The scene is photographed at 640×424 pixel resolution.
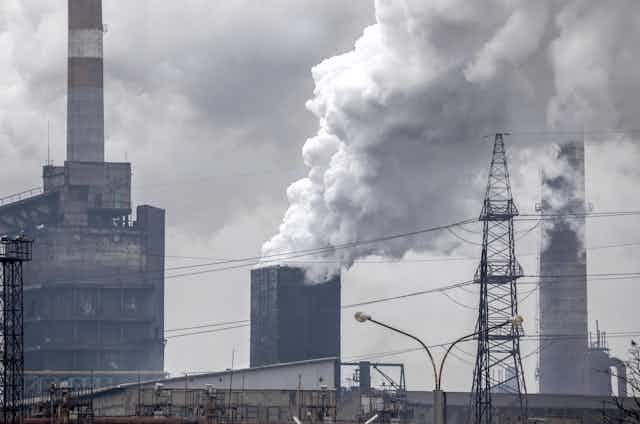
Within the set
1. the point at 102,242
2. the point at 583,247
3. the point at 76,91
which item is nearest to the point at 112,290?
the point at 102,242

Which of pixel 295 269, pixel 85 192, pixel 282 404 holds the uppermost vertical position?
pixel 85 192

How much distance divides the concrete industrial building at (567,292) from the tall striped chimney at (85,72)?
123 feet

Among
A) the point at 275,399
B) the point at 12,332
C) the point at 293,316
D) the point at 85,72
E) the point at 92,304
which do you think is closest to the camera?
the point at 12,332

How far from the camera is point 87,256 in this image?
Answer: 125 metres

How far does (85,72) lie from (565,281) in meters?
42.7

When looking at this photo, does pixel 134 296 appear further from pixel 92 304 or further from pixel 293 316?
pixel 293 316

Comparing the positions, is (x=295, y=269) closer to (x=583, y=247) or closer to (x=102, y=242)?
(x=102, y=242)

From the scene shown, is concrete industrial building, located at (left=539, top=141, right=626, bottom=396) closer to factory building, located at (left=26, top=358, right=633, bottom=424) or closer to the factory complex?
the factory complex

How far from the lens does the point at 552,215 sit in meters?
134

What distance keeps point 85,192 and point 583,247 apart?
134 feet

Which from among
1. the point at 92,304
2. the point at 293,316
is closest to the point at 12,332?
the point at 293,316

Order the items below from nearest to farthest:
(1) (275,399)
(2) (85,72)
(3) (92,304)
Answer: (1) (275,399) < (2) (85,72) < (3) (92,304)

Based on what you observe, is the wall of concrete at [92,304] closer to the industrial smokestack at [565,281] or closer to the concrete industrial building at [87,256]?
the concrete industrial building at [87,256]

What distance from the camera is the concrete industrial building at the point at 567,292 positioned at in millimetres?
131500
